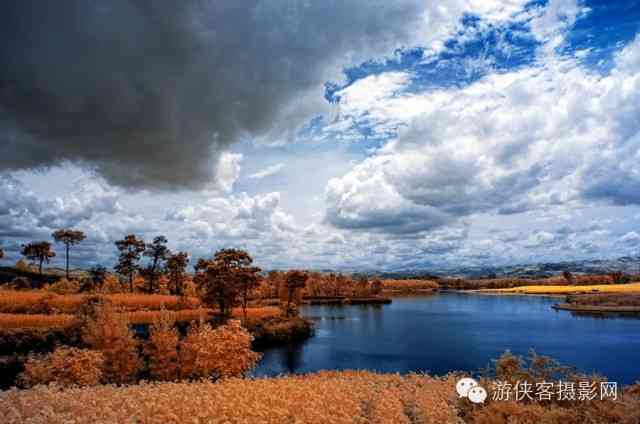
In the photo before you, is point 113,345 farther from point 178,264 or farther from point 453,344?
point 178,264

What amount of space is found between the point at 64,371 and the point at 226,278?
122 ft

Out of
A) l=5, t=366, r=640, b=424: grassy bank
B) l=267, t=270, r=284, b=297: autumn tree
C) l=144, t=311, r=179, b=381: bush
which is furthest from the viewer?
l=267, t=270, r=284, b=297: autumn tree

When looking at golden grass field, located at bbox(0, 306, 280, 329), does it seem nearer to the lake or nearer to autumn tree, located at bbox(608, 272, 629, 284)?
the lake

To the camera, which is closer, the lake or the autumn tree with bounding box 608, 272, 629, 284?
the lake

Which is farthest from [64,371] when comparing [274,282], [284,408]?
[274,282]

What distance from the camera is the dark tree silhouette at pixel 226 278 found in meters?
57.2

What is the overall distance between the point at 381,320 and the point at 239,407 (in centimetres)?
7290

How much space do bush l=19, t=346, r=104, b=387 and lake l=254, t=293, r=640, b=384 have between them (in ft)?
60.2

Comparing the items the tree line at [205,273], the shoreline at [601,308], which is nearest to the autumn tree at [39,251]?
the tree line at [205,273]

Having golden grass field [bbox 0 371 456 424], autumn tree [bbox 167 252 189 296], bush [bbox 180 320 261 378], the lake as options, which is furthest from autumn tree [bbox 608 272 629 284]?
golden grass field [bbox 0 371 456 424]

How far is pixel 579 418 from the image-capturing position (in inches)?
400

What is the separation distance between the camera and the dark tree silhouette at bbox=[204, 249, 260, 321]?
188ft

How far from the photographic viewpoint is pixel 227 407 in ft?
33.2

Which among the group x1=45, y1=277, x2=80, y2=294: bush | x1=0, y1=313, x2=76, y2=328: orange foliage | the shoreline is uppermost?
x1=45, y1=277, x2=80, y2=294: bush
